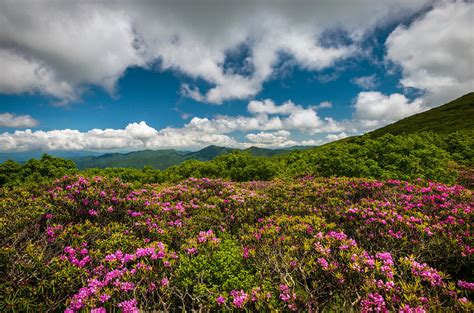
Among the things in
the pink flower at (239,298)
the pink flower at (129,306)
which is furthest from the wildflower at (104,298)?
the pink flower at (239,298)

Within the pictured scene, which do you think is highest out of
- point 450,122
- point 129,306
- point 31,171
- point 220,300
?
point 450,122

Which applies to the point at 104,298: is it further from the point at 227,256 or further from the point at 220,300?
the point at 227,256

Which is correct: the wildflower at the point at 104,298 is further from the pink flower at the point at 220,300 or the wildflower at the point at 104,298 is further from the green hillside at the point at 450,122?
the green hillside at the point at 450,122

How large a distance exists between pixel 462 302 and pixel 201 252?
4982 millimetres

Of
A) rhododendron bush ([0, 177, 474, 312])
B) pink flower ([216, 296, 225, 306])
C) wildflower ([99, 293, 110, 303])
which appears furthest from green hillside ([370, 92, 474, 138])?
wildflower ([99, 293, 110, 303])

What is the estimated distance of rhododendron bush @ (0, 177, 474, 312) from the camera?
13.1 ft

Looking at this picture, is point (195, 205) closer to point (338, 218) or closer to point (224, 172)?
point (338, 218)

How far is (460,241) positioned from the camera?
5.45 meters

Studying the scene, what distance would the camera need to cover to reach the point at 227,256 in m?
5.30

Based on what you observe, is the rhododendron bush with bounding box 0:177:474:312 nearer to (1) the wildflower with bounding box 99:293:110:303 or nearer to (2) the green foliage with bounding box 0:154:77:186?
(1) the wildflower with bounding box 99:293:110:303

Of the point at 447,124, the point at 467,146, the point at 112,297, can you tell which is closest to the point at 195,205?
the point at 112,297

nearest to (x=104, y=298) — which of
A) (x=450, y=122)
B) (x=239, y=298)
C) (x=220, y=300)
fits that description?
(x=220, y=300)

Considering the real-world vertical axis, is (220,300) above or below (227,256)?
below

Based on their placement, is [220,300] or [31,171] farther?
[31,171]
